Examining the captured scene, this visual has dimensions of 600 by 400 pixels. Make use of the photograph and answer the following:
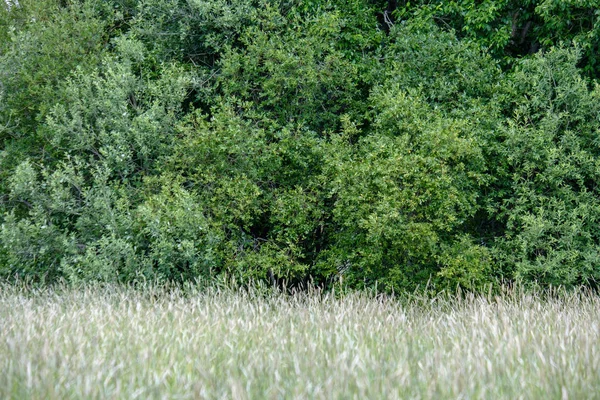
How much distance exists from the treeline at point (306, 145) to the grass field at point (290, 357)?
5361mm

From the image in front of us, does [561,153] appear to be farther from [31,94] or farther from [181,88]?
[31,94]

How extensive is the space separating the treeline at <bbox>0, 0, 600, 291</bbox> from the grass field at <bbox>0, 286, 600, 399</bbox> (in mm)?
5361

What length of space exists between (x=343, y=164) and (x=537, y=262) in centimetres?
388

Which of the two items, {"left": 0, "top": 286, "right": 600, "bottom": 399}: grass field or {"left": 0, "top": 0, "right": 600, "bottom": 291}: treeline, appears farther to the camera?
{"left": 0, "top": 0, "right": 600, "bottom": 291}: treeline

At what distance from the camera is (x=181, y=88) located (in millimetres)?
14469

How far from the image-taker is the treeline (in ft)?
42.1

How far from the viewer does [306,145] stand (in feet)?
46.8

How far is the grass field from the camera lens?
15.1 feet

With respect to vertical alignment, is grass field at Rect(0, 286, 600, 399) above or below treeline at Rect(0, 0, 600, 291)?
below

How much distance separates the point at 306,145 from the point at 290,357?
9.10 meters

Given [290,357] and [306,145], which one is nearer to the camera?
[290,357]

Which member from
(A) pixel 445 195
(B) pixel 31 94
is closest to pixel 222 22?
(B) pixel 31 94

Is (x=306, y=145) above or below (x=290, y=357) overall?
above

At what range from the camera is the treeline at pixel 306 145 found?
1283 centimetres
